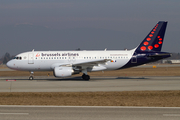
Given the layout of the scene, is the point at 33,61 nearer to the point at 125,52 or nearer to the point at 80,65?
the point at 80,65

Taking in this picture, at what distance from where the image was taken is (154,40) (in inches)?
1206

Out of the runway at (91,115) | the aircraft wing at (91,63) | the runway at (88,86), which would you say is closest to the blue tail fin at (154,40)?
the aircraft wing at (91,63)

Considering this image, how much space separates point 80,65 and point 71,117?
63.4 ft

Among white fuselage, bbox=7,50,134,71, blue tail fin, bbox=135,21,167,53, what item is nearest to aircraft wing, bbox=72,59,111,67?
white fuselage, bbox=7,50,134,71

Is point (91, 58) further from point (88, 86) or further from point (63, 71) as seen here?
point (88, 86)

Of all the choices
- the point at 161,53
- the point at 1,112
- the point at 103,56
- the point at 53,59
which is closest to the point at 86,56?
the point at 103,56

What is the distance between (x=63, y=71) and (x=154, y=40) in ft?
43.2

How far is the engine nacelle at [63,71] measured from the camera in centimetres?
2708

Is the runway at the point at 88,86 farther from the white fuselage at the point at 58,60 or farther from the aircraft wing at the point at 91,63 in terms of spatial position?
the white fuselage at the point at 58,60

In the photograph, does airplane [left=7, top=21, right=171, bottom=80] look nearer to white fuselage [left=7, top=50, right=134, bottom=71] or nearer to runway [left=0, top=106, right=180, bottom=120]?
white fuselage [left=7, top=50, right=134, bottom=71]

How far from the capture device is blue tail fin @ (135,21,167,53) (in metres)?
30.5

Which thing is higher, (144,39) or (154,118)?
(144,39)

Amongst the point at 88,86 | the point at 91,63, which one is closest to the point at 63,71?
the point at 91,63

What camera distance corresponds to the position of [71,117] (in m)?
8.57
